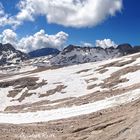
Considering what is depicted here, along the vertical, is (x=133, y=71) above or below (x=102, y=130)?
above

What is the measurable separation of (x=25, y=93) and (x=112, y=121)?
9040cm

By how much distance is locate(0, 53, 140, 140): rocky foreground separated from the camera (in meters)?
29.5

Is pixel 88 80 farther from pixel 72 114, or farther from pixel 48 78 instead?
pixel 72 114

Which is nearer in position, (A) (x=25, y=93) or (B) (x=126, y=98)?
(B) (x=126, y=98)

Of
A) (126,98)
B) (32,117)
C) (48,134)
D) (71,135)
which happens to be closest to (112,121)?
(71,135)

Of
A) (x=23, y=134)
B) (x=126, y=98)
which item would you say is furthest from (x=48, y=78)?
(x=23, y=134)

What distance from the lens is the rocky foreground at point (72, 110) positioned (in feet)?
96.6

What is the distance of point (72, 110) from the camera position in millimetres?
57031

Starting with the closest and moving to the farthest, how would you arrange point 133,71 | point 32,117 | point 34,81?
point 32,117 < point 133,71 < point 34,81

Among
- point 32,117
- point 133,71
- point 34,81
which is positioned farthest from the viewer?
point 34,81

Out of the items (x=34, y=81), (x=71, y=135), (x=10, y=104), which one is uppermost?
(x=34, y=81)

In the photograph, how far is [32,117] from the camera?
191 ft

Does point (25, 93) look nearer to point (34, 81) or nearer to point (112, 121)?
point (34, 81)

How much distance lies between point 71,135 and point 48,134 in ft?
12.1
